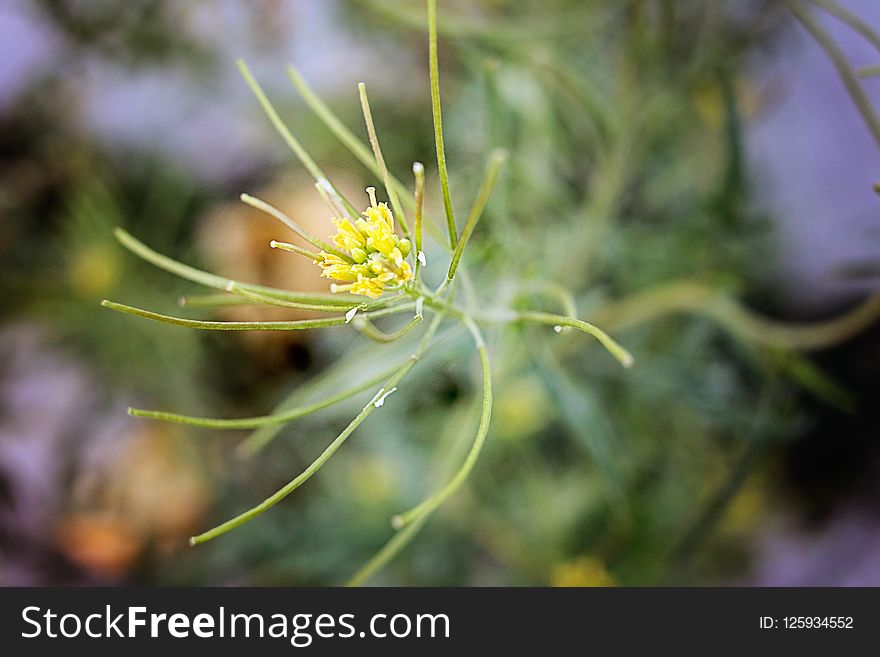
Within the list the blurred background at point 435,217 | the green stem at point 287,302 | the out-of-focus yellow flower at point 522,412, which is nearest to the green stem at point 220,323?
the green stem at point 287,302

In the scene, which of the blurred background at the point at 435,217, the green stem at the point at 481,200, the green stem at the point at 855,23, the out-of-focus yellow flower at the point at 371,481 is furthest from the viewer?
the out-of-focus yellow flower at the point at 371,481

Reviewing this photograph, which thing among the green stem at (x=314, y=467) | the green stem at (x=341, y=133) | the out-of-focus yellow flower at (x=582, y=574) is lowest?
the green stem at (x=314, y=467)

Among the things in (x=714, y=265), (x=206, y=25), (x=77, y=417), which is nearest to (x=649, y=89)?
(x=714, y=265)

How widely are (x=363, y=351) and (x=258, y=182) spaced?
0.40m

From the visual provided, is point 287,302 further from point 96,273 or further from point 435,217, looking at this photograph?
point 96,273

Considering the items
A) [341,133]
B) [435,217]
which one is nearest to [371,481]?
[435,217]

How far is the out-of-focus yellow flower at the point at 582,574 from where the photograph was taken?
2.25ft

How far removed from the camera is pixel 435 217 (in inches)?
23.5

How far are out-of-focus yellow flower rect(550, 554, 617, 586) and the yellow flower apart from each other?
49 centimetres

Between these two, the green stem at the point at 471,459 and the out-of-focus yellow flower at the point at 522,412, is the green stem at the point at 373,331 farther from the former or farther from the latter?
the out-of-focus yellow flower at the point at 522,412

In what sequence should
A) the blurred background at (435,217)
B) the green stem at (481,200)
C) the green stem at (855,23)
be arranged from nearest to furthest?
the green stem at (481,200) < the green stem at (855,23) < the blurred background at (435,217)

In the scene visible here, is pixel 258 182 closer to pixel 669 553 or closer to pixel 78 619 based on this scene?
pixel 78 619

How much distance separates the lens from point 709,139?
763 millimetres

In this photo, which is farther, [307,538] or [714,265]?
[307,538]
